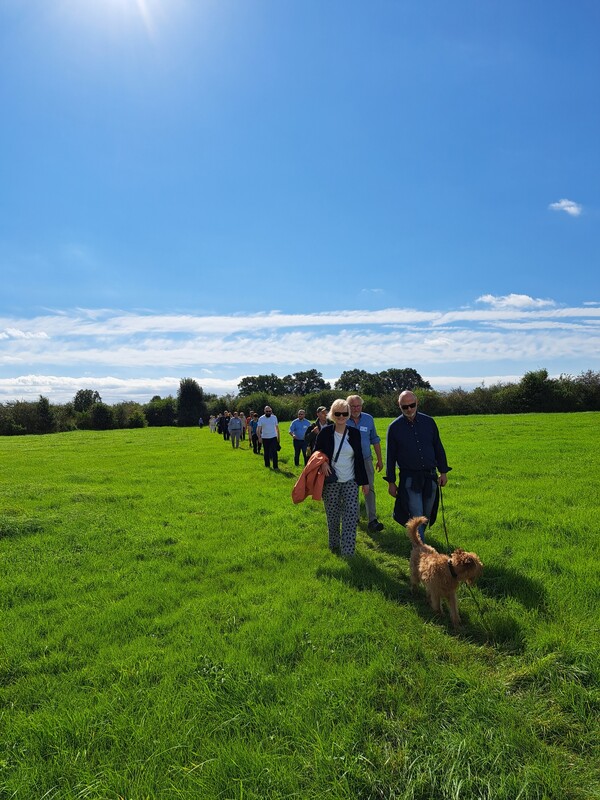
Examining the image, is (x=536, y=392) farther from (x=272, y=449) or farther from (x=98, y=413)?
(x=98, y=413)

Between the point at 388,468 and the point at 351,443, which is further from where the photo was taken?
the point at 351,443

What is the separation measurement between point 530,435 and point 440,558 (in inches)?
787

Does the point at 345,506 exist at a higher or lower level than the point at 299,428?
lower

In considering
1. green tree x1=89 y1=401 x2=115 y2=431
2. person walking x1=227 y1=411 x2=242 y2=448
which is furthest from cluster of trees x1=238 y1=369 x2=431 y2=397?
person walking x1=227 y1=411 x2=242 y2=448

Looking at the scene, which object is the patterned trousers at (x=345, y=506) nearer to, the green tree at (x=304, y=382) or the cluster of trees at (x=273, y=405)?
the cluster of trees at (x=273, y=405)

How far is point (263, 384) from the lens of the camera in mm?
111312

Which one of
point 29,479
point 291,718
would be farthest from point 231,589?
point 29,479

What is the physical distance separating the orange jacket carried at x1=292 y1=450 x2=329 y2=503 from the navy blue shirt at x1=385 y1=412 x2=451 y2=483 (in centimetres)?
93

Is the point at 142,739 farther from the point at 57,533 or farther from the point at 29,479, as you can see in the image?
the point at 29,479

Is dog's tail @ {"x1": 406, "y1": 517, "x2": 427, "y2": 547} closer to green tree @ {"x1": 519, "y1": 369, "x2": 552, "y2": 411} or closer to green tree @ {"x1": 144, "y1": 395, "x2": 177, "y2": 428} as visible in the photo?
green tree @ {"x1": 519, "y1": 369, "x2": 552, "y2": 411}

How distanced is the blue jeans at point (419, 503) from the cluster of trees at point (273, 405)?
5208cm

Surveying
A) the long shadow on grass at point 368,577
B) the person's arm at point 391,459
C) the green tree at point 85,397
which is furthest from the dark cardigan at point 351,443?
the green tree at point 85,397

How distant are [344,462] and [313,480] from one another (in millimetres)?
504

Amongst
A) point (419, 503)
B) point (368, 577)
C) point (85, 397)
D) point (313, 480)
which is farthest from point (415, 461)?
point (85, 397)
